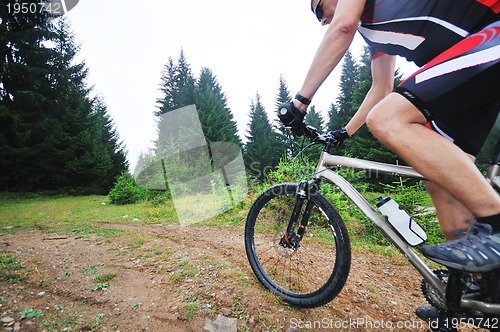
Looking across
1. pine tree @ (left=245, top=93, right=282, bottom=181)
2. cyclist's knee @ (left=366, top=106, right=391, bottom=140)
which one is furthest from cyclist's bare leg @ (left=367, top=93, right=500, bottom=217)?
pine tree @ (left=245, top=93, right=282, bottom=181)

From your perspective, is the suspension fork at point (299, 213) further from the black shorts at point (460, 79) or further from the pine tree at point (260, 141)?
the pine tree at point (260, 141)

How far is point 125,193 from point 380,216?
41.1ft

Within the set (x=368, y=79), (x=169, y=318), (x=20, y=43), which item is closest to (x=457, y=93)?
(x=169, y=318)

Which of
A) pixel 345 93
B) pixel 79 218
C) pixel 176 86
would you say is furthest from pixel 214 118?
pixel 79 218

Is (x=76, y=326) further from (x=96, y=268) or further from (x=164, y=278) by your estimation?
(x=96, y=268)

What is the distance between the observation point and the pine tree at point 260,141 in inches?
1378

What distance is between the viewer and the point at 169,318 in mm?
1655

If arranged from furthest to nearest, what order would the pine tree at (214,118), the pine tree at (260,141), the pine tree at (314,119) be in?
the pine tree at (260,141)
the pine tree at (314,119)
the pine tree at (214,118)

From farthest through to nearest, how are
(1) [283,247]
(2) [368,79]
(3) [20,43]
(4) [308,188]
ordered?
(2) [368,79] < (3) [20,43] < (1) [283,247] < (4) [308,188]

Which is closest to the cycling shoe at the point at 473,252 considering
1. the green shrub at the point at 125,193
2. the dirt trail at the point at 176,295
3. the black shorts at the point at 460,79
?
the black shorts at the point at 460,79

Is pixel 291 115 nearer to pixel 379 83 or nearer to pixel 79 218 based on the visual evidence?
pixel 379 83

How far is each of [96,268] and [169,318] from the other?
1.36 m

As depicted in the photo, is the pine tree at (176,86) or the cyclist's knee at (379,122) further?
the pine tree at (176,86)

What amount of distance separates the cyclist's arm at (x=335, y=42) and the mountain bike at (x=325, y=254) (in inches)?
17.6
